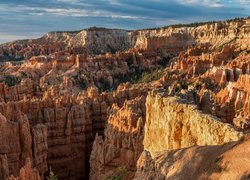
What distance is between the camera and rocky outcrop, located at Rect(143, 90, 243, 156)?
44.6ft

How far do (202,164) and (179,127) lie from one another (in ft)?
20.6

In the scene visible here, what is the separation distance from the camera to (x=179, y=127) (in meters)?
16.5

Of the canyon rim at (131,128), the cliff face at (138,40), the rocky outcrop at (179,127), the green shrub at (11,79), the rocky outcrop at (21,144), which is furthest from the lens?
the cliff face at (138,40)

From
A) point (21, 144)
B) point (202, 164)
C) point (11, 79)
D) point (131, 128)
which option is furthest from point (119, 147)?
point (11, 79)

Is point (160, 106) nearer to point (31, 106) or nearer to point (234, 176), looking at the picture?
point (234, 176)

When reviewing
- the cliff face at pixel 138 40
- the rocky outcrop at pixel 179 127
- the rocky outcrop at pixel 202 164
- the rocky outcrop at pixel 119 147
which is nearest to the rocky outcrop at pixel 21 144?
the rocky outcrop at pixel 119 147

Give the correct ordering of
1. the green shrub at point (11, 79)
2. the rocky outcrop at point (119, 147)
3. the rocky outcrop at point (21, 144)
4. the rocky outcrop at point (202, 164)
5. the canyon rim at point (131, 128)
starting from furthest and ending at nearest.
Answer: the green shrub at point (11, 79)
the rocky outcrop at point (21, 144)
the rocky outcrop at point (119, 147)
the canyon rim at point (131, 128)
the rocky outcrop at point (202, 164)

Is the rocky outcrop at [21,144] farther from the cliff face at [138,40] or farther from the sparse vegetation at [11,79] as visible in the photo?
the cliff face at [138,40]

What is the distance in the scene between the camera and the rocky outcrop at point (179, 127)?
13602 mm

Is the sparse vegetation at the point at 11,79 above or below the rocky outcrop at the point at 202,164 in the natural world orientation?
below

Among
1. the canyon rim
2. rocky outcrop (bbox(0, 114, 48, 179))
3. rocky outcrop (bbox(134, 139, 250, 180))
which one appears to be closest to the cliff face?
the canyon rim

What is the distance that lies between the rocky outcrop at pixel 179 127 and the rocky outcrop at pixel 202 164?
1.79m

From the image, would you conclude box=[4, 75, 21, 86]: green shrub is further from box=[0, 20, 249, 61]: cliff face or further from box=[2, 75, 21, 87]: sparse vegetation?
box=[0, 20, 249, 61]: cliff face

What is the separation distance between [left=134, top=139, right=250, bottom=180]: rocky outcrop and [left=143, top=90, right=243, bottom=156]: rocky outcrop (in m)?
1.79
